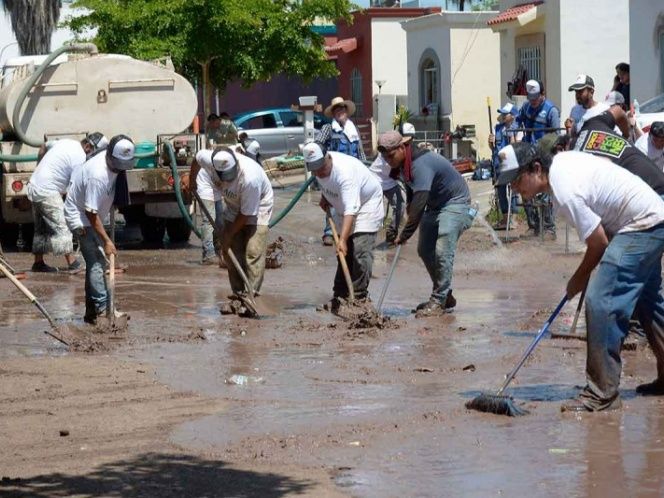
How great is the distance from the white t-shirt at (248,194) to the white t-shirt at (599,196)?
4905 millimetres

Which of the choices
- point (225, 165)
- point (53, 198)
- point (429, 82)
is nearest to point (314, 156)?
point (225, 165)

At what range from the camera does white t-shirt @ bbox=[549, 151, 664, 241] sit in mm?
7051

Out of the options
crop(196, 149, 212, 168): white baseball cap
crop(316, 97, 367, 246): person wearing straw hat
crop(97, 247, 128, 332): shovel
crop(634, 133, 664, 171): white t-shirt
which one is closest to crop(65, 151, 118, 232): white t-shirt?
crop(97, 247, 128, 332): shovel

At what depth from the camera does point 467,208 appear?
11.9 m

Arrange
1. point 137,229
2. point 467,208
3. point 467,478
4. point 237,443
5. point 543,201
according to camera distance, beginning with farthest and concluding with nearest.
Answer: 1. point 137,229
2. point 543,201
3. point 467,208
4. point 237,443
5. point 467,478

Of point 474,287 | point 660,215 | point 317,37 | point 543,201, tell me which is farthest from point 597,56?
point 660,215

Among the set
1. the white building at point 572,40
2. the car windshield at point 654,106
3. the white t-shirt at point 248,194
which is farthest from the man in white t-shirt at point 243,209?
the white building at point 572,40

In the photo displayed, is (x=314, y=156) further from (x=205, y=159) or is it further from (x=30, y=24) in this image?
(x=30, y=24)

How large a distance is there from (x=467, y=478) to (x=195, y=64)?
2296 centimetres

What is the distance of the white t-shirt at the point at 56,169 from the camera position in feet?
49.4

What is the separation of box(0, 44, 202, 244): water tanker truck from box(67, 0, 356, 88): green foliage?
24.6ft

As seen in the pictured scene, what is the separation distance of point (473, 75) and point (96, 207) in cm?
2405

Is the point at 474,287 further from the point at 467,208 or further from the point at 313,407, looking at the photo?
the point at 313,407

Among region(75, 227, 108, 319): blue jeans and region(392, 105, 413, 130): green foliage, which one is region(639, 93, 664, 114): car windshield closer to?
region(75, 227, 108, 319): blue jeans
